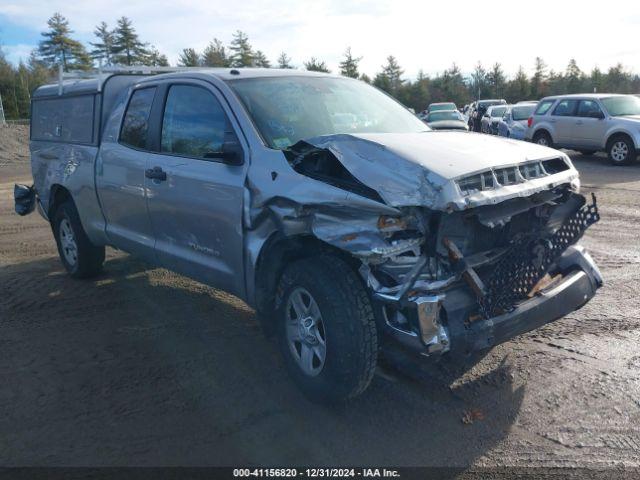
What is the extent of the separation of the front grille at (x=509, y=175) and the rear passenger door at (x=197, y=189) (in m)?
1.51

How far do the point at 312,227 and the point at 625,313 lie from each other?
119 inches

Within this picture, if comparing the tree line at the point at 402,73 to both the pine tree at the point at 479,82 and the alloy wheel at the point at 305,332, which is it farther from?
the alloy wheel at the point at 305,332

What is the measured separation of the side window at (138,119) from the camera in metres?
5.15

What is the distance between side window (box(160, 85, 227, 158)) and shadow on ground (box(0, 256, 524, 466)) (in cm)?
149

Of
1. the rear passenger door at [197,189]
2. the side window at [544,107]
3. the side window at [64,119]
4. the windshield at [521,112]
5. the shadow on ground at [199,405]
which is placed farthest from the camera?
the windshield at [521,112]

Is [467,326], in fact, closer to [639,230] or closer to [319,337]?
[319,337]

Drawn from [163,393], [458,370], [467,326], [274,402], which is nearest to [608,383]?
[458,370]

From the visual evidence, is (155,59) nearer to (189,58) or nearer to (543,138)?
(189,58)

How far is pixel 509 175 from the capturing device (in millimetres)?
3582

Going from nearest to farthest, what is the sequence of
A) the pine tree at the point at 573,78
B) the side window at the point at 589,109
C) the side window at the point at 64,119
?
the side window at the point at 64,119
the side window at the point at 589,109
the pine tree at the point at 573,78

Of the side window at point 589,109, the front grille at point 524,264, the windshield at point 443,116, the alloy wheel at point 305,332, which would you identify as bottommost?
the alloy wheel at point 305,332

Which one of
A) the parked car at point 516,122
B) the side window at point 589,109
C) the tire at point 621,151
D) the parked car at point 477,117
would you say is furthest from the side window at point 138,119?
the parked car at point 477,117

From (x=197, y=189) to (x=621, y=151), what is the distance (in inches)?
542

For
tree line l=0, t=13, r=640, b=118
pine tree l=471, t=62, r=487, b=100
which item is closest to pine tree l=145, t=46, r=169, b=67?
tree line l=0, t=13, r=640, b=118
